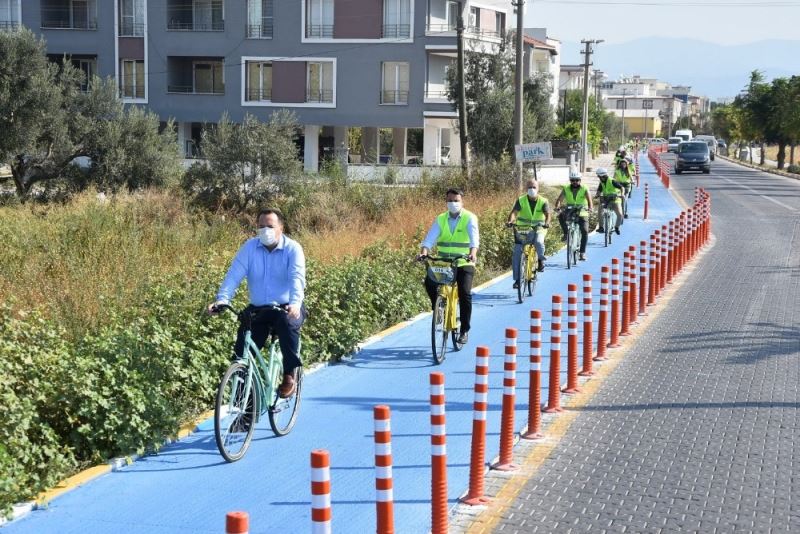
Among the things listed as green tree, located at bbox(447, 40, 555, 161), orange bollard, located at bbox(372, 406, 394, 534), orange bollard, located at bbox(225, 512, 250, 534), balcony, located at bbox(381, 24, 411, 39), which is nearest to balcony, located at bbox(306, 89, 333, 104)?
balcony, located at bbox(381, 24, 411, 39)

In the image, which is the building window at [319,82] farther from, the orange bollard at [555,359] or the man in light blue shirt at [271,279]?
the man in light blue shirt at [271,279]

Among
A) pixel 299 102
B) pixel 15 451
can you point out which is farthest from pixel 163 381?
pixel 299 102

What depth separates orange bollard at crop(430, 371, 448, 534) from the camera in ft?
21.0

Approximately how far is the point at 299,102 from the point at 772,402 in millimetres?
45282

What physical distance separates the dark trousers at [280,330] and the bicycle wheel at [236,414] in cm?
41

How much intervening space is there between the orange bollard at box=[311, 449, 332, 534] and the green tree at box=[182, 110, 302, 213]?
29688 millimetres

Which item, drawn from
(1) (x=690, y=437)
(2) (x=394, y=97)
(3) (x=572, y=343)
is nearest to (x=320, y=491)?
(1) (x=690, y=437)

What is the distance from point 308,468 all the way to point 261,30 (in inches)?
1885

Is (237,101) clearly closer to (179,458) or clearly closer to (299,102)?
(299,102)

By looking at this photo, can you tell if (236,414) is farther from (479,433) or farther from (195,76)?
(195,76)

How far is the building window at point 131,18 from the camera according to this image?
2152 inches

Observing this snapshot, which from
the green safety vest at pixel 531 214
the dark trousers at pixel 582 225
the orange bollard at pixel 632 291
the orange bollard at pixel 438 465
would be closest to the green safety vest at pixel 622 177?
the dark trousers at pixel 582 225

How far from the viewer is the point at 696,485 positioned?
25.4 ft

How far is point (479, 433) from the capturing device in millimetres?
7262
